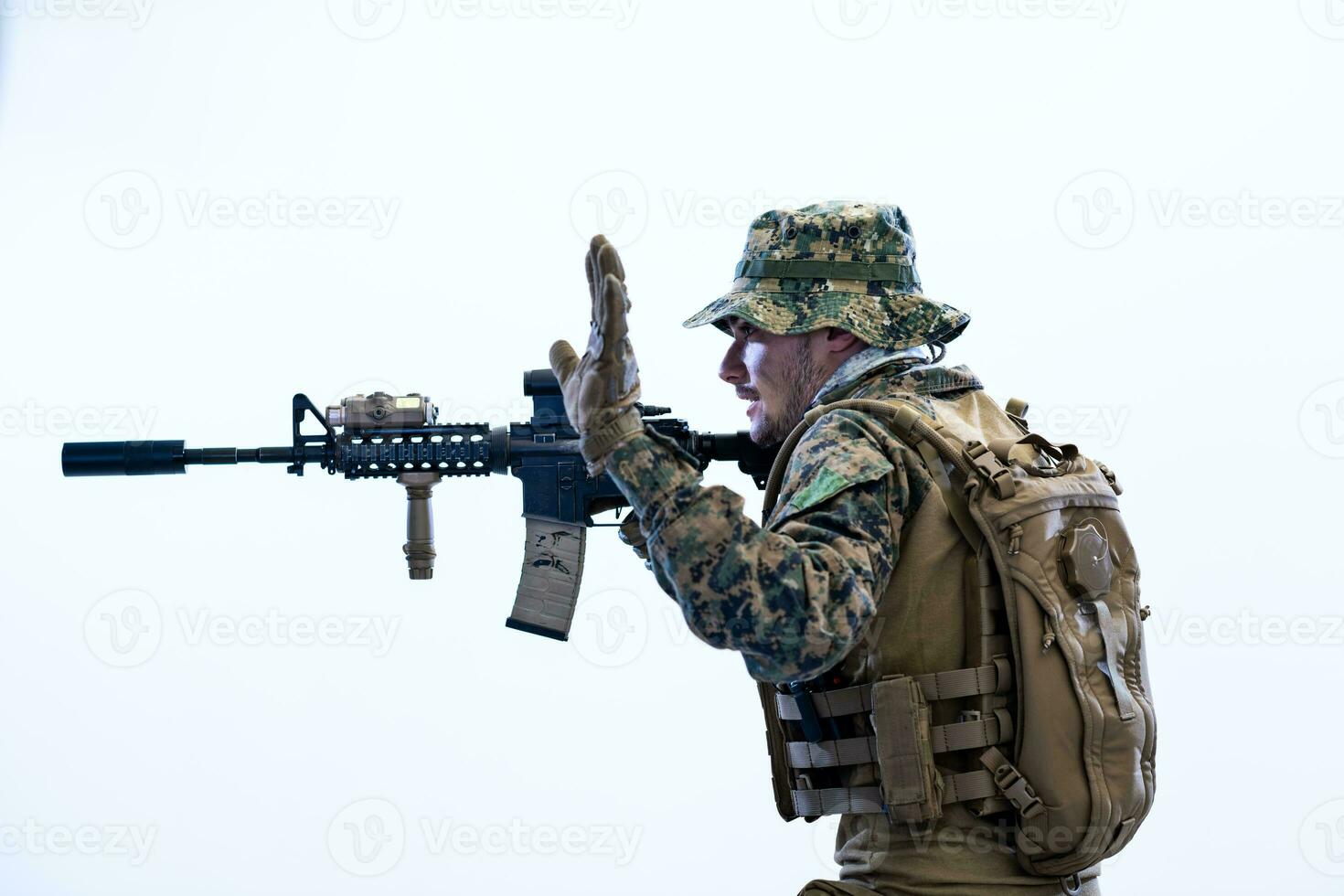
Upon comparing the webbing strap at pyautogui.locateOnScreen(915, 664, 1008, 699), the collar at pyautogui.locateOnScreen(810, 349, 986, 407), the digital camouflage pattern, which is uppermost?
the collar at pyautogui.locateOnScreen(810, 349, 986, 407)

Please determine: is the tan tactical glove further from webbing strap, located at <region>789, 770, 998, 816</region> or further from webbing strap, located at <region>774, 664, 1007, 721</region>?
webbing strap, located at <region>789, 770, 998, 816</region>

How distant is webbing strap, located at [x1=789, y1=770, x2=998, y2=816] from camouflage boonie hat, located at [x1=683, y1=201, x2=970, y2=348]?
61 centimetres

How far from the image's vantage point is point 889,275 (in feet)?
6.22

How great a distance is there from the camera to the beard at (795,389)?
6.23 ft

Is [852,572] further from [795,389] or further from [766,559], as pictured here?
[795,389]

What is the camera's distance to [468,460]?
2965mm

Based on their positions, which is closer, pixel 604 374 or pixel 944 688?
pixel 604 374

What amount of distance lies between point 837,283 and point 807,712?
617mm

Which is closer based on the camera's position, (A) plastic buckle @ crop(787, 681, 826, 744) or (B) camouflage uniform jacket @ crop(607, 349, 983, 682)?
(B) camouflage uniform jacket @ crop(607, 349, 983, 682)

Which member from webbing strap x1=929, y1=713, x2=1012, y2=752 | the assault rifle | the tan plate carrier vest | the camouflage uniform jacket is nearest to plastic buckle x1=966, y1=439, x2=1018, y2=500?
the tan plate carrier vest

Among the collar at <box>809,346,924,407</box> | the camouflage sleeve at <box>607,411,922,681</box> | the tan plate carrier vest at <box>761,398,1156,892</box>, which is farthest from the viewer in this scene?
the collar at <box>809,346,924,407</box>

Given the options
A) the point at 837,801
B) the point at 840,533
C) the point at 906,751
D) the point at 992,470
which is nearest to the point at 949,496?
the point at 992,470

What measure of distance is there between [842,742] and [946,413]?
1.53ft

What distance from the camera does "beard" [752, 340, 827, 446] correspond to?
190 cm
